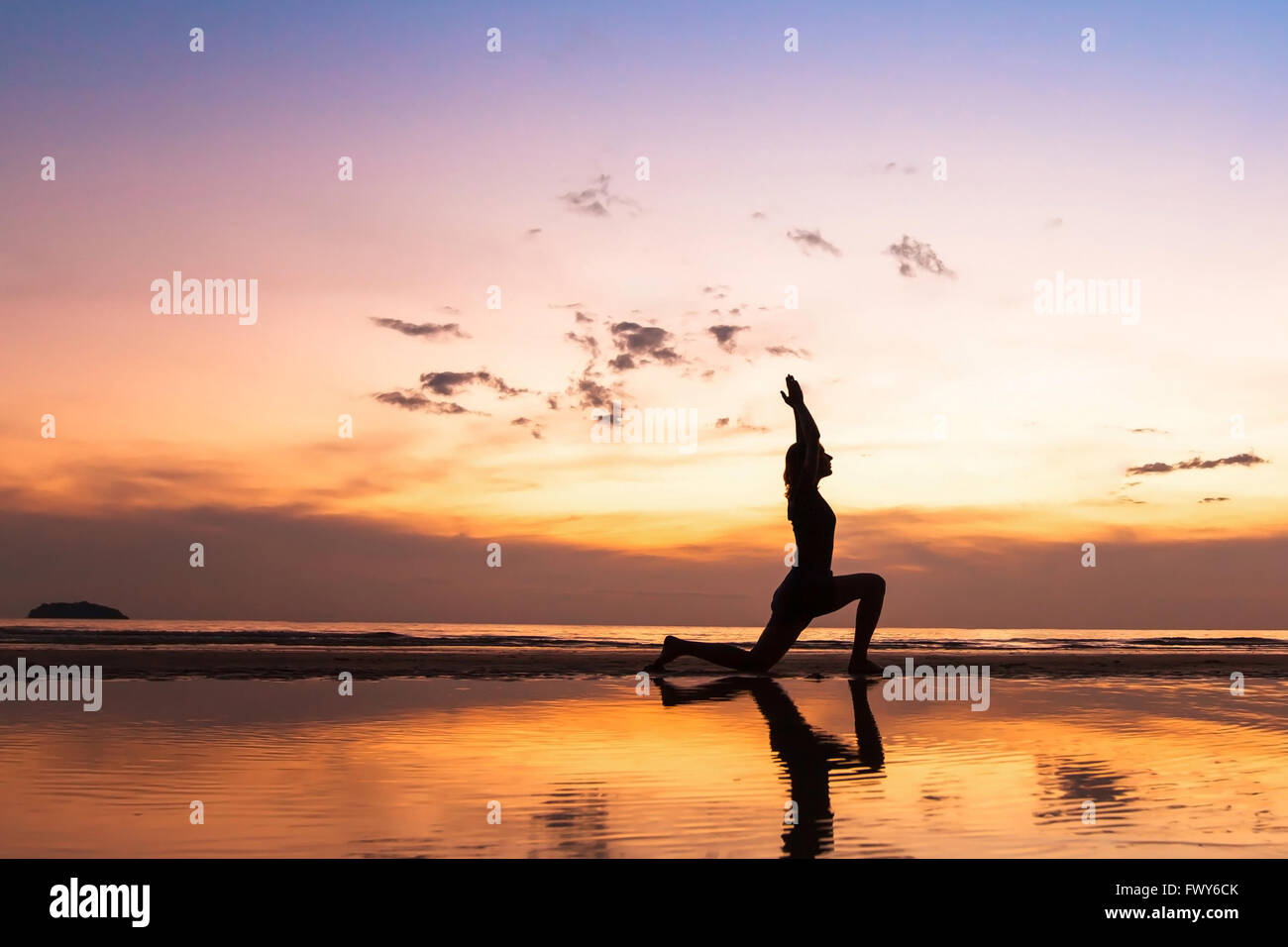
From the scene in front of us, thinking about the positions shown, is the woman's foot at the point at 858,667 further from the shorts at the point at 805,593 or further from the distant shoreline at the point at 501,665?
the shorts at the point at 805,593

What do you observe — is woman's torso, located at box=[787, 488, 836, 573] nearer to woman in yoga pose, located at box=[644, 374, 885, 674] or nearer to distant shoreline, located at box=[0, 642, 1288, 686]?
woman in yoga pose, located at box=[644, 374, 885, 674]

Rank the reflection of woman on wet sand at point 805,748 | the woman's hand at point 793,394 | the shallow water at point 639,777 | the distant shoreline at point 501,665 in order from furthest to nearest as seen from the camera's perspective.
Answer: the distant shoreline at point 501,665
the woman's hand at point 793,394
the reflection of woman on wet sand at point 805,748
the shallow water at point 639,777

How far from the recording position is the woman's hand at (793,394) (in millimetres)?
11875

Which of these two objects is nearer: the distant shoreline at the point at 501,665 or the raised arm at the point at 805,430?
the raised arm at the point at 805,430

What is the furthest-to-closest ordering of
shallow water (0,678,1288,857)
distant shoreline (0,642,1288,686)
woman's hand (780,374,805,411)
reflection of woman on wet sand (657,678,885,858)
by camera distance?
distant shoreline (0,642,1288,686), woman's hand (780,374,805,411), reflection of woman on wet sand (657,678,885,858), shallow water (0,678,1288,857)

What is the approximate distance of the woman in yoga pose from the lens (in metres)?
12.1

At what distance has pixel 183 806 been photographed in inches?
218

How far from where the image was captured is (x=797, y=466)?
1234cm

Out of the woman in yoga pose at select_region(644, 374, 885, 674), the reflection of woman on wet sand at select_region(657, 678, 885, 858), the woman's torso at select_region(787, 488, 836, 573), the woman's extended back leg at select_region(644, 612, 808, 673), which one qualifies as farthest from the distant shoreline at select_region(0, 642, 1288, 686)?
the woman's torso at select_region(787, 488, 836, 573)

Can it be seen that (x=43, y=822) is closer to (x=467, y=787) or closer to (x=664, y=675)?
(x=467, y=787)

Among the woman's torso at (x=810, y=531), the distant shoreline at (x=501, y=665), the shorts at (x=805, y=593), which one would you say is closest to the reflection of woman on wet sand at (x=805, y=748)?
the shorts at (x=805, y=593)

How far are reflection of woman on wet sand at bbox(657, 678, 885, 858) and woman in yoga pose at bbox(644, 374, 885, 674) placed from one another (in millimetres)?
648

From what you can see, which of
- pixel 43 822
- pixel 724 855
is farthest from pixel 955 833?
pixel 43 822
